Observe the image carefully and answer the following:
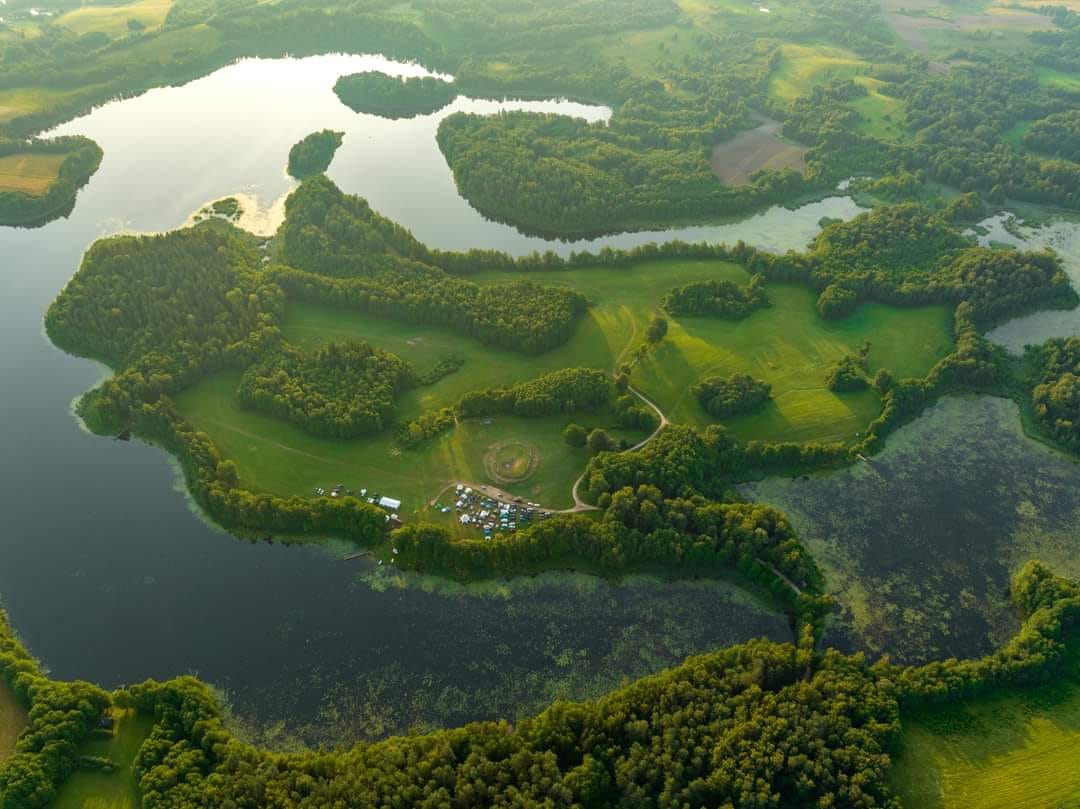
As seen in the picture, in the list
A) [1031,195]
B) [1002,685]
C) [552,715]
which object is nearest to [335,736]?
[552,715]

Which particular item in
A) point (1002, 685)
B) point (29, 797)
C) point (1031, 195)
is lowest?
point (1002, 685)

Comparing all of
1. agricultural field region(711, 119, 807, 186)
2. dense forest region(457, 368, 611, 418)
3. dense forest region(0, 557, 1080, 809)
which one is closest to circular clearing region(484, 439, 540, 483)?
dense forest region(457, 368, 611, 418)

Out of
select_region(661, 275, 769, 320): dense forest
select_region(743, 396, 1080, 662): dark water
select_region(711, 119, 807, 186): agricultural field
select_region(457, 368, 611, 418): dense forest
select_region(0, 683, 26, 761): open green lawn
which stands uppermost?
Result: select_region(711, 119, 807, 186): agricultural field

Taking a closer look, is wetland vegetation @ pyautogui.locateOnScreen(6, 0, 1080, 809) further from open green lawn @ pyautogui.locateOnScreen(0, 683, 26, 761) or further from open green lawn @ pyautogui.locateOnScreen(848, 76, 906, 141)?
open green lawn @ pyautogui.locateOnScreen(848, 76, 906, 141)

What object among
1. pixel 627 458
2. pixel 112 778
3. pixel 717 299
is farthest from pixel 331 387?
pixel 717 299

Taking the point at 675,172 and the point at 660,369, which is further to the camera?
the point at 675,172

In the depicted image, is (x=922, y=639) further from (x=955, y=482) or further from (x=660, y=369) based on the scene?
(x=660, y=369)

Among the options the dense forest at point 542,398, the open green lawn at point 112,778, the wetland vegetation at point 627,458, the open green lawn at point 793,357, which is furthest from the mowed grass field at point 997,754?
the open green lawn at point 112,778
